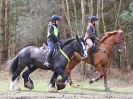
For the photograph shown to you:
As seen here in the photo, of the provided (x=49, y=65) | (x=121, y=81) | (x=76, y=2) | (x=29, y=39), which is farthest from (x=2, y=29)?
(x=49, y=65)

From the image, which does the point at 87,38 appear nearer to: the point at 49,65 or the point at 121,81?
the point at 49,65

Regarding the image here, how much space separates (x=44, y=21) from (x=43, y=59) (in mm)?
15633

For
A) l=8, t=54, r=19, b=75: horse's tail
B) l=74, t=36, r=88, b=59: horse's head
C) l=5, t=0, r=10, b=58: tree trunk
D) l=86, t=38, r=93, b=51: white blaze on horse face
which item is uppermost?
l=5, t=0, r=10, b=58: tree trunk

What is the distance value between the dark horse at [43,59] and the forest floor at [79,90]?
0.55 meters

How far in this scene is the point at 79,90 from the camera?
647 inches

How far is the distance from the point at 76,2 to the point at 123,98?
18.1 m

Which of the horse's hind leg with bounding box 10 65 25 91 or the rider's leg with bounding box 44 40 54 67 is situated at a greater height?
the rider's leg with bounding box 44 40 54 67

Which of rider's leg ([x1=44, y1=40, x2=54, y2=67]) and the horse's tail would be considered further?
the horse's tail

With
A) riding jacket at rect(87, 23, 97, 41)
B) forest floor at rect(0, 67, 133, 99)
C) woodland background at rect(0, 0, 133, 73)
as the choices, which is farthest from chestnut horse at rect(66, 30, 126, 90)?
woodland background at rect(0, 0, 133, 73)

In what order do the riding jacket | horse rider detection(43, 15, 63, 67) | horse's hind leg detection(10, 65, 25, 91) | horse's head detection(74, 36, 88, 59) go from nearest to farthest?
horse rider detection(43, 15, 63, 67), horse's head detection(74, 36, 88, 59), horse's hind leg detection(10, 65, 25, 91), the riding jacket

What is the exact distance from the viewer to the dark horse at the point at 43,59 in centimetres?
1480

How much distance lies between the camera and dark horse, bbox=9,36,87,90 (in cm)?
1480

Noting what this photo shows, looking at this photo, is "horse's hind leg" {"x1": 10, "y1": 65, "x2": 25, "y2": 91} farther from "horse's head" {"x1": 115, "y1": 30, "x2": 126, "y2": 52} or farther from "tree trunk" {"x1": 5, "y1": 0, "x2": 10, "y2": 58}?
"tree trunk" {"x1": 5, "y1": 0, "x2": 10, "y2": 58}

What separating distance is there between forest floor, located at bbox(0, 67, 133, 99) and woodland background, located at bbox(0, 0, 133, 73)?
11.1 feet
